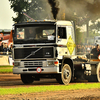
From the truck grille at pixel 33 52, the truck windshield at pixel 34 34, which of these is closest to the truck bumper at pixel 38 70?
the truck grille at pixel 33 52

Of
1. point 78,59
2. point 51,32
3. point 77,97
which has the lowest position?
point 77,97

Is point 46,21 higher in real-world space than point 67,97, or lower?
higher

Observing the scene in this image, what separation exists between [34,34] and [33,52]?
800 millimetres

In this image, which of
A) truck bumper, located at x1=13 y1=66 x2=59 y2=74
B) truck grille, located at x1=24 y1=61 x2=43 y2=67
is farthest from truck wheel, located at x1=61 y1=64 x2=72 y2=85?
truck grille, located at x1=24 y1=61 x2=43 y2=67

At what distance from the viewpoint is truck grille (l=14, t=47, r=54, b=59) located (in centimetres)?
1717

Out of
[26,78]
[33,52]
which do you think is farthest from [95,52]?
[33,52]

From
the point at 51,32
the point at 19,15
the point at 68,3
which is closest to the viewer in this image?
the point at 51,32

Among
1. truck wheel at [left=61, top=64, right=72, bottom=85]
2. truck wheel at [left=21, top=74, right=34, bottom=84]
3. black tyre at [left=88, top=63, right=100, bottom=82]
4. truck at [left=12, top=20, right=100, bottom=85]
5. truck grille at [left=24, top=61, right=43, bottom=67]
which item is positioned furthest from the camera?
black tyre at [left=88, top=63, right=100, bottom=82]

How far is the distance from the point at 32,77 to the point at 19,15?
33.0m

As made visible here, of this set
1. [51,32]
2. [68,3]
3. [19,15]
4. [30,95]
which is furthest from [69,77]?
[19,15]

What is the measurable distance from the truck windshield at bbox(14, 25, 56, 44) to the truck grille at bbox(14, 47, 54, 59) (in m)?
0.35

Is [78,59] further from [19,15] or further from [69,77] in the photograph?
[19,15]

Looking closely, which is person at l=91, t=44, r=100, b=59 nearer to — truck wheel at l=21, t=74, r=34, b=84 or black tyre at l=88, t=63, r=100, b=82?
black tyre at l=88, t=63, r=100, b=82

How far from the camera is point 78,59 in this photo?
63.0 ft
